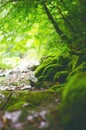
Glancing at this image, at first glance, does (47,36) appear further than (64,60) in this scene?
No

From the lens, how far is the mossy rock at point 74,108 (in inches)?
138

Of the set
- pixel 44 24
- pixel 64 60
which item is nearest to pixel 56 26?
pixel 44 24

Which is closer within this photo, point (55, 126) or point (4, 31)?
point (55, 126)

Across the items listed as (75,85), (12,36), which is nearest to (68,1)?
(12,36)

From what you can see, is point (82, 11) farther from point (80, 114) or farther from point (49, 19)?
point (80, 114)

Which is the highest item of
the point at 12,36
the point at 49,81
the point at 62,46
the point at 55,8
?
the point at 55,8

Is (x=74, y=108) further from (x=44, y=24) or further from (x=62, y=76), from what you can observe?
(x=44, y=24)

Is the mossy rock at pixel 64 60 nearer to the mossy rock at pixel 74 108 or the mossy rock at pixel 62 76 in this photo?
the mossy rock at pixel 62 76

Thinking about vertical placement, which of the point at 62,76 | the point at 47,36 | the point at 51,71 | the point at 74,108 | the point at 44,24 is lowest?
the point at 51,71

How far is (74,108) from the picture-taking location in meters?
3.60

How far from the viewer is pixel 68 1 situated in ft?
24.6

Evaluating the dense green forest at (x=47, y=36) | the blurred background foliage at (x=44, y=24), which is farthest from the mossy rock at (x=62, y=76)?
the blurred background foliage at (x=44, y=24)

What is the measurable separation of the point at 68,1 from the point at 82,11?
0.68m

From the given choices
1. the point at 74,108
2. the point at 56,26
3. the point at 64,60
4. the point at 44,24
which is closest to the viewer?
the point at 74,108
